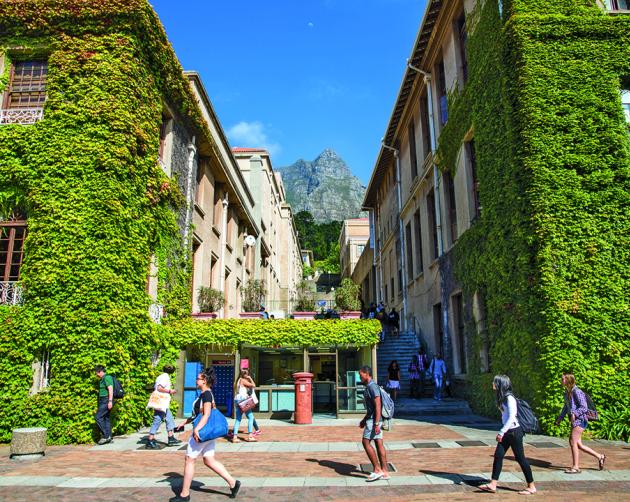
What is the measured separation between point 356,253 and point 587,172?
50.1 meters

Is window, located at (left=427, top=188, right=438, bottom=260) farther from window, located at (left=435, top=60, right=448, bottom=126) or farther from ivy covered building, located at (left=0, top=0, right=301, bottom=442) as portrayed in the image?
ivy covered building, located at (left=0, top=0, right=301, bottom=442)

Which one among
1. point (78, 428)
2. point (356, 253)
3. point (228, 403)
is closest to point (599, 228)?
point (228, 403)

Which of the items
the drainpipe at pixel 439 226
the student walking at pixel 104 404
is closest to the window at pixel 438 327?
the drainpipe at pixel 439 226

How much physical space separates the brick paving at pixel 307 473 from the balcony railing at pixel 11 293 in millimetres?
3530

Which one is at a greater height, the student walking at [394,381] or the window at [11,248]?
the window at [11,248]

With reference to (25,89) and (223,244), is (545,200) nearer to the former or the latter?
(25,89)

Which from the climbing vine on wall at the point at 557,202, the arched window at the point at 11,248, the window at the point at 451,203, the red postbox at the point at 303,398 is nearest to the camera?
Result: the climbing vine on wall at the point at 557,202

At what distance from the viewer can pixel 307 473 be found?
27.2ft

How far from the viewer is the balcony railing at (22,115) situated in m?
13.5

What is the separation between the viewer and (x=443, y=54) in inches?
851

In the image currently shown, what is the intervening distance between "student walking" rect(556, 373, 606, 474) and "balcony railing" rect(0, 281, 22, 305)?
12.0 m

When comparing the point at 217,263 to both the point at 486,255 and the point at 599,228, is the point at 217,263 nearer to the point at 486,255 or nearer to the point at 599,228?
the point at 486,255

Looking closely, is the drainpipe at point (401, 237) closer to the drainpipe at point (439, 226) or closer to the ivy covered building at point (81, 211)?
the drainpipe at point (439, 226)

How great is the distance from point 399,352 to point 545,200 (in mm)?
12663
